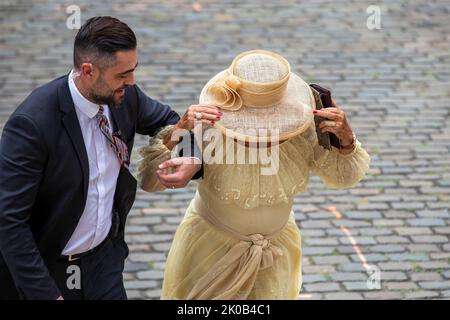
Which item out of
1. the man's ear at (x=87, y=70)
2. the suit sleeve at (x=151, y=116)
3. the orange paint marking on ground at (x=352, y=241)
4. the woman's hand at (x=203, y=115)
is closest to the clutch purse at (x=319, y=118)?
the woman's hand at (x=203, y=115)

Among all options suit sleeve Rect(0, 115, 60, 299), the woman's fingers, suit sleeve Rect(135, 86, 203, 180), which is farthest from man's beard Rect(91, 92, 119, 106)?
the woman's fingers

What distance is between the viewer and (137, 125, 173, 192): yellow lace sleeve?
Answer: 422 centimetres

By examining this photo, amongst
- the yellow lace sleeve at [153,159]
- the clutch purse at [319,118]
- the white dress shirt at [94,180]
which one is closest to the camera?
the white dress shirt at [94,180]

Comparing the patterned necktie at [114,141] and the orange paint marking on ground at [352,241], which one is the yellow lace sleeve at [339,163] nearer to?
the patterned necktie at [114,141]

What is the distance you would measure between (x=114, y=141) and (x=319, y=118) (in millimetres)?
930

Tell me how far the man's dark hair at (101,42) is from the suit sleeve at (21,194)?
371mm

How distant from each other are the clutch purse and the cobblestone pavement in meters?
1.85

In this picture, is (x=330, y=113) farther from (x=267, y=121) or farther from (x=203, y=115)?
(x=203, y=115)

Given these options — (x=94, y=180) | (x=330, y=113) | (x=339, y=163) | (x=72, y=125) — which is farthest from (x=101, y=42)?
(x=339, y=163)

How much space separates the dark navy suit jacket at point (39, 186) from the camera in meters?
3.69

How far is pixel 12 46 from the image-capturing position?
977 cm

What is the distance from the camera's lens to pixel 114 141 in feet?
13.1

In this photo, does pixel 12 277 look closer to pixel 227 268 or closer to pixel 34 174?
pixel 34 174
